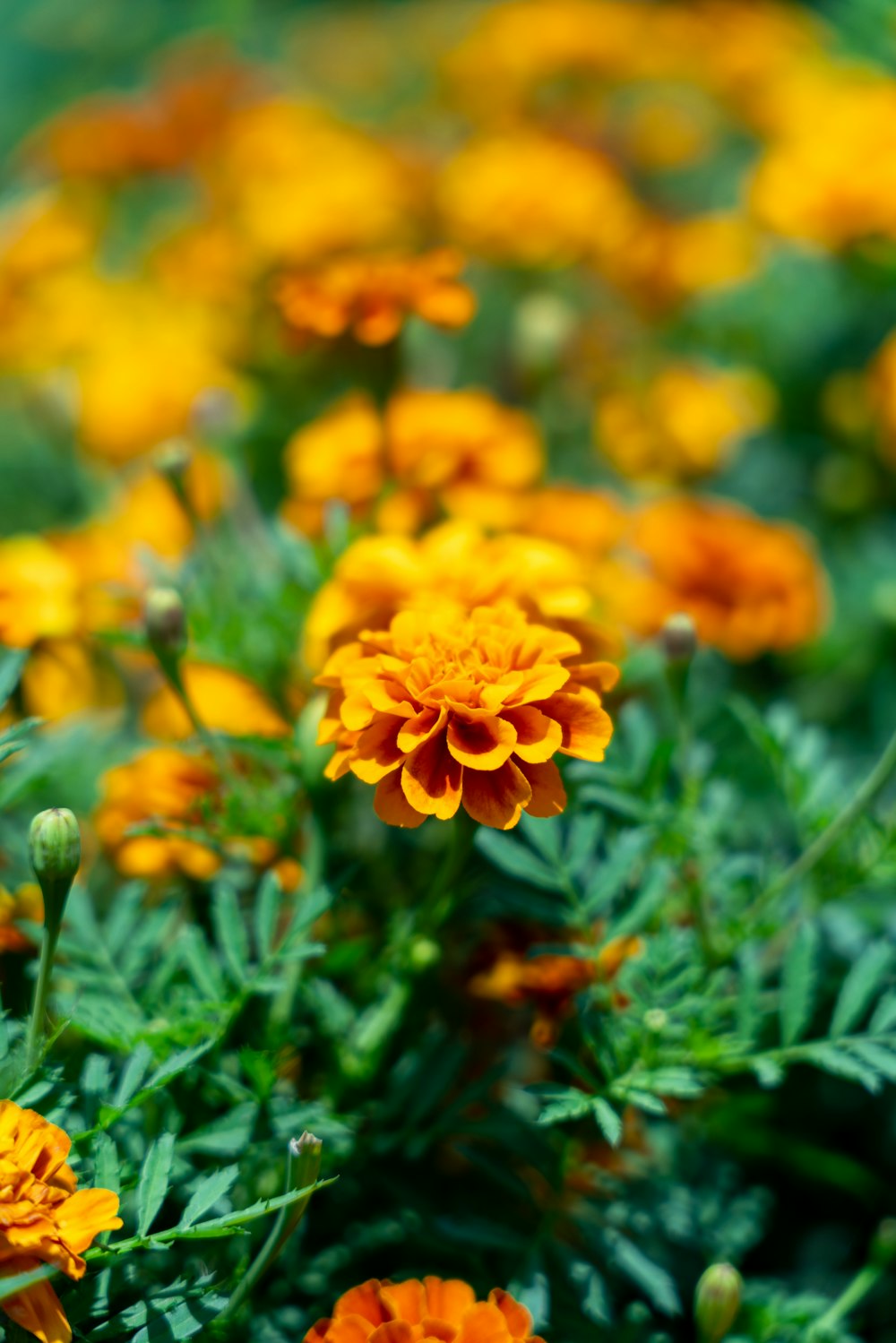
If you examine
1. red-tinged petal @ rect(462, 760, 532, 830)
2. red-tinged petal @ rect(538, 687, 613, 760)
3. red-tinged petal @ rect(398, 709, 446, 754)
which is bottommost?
red-tinged petal @ rect(462, 760, 532, 830)

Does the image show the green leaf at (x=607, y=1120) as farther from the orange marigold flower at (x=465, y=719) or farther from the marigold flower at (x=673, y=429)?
the marigold flower at (x=673, y=429)

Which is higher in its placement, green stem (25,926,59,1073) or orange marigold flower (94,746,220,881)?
green stem (25,926,59,1073)

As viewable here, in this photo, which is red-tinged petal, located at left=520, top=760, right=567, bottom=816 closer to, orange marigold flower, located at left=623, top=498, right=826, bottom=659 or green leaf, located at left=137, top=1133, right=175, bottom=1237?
green leaf, located at left=137, top=1133, right=175, bottom=1237

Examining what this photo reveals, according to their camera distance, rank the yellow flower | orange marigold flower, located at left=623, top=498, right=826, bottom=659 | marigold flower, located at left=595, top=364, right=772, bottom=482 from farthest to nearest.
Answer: marigold flower, located at left=595, top=364, right=772, bottom=482 < orange marigold flower, located at left=623, top=498, right=826, bottom=659 < the yellow flower

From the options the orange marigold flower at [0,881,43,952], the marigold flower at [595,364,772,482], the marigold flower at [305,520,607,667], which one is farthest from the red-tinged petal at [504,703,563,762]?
the marigold flower at [595,364,772,482]

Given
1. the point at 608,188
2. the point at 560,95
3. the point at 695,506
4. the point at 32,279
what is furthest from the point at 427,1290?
the point at 560,95

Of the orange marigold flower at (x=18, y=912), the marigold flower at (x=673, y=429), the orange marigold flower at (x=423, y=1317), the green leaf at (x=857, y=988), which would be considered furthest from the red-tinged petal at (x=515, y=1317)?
the marigold flower at (x=673, y=429)

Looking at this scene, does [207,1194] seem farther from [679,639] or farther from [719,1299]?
[679,639]

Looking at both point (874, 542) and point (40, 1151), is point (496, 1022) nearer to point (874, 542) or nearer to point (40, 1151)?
point (40, 1151)
